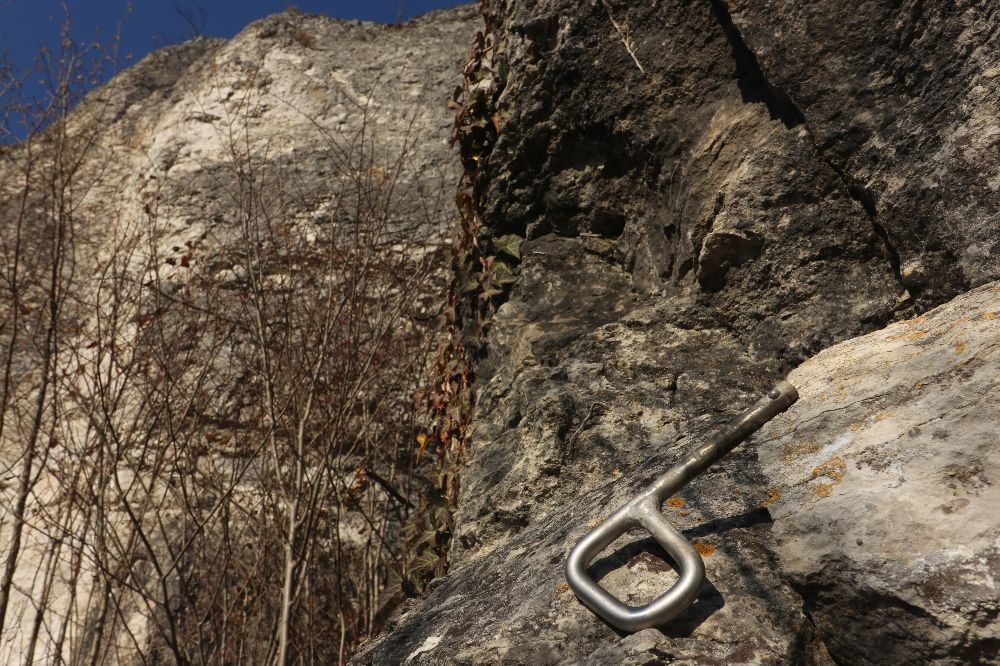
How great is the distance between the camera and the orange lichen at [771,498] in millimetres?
1472

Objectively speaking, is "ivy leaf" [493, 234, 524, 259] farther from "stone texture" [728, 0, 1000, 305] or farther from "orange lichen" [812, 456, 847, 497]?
"orange lichen" [812, 456, 847, 497]

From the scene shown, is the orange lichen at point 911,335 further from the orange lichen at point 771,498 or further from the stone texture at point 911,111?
the orange lichen at point 771,498

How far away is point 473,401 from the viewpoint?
2926 millimetres

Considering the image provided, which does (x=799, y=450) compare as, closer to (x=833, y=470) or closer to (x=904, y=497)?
(x=833, y=470)

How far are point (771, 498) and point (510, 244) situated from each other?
1704mm

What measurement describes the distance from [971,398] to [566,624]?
76 cm

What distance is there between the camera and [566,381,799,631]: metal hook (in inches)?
48.8

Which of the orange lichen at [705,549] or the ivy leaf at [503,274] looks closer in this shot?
the orange lichen at [705,549]

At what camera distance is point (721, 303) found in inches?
89.5

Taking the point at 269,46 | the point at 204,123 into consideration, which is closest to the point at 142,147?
the point at 204,123

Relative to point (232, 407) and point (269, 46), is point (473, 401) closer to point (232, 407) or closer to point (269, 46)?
point (232, 407)

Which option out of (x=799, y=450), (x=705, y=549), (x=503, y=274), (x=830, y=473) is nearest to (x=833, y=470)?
(x=830, y=473)

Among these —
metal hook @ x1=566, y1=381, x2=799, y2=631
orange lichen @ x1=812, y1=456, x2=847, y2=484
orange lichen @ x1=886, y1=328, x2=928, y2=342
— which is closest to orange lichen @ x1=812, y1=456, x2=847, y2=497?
orange lichen @ x1=812, y1=456, x2=847, y2=484

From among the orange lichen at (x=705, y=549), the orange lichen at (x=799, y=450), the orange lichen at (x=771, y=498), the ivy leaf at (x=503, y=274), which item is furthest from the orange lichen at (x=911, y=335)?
the ivy leaf at (x=503, y=274)
